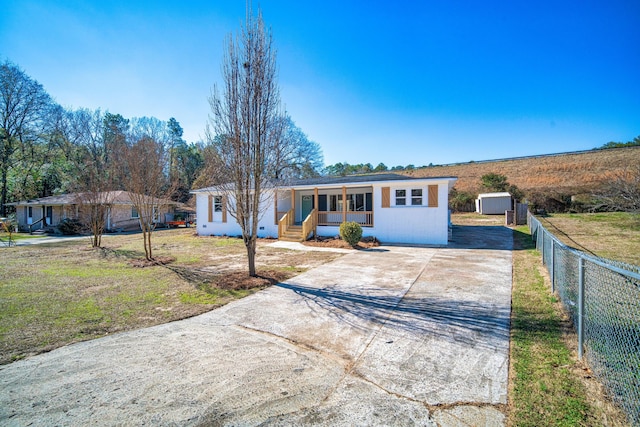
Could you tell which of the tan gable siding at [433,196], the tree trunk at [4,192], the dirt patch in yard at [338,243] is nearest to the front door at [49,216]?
the tree trunk at [4,192]

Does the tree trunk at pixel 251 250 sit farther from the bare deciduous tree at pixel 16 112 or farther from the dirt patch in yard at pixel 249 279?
the bare deciduous tree at pixel 16 112

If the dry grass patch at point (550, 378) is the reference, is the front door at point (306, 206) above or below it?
above

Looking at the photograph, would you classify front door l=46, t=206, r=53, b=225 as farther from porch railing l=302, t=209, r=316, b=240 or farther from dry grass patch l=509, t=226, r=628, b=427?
dry grass patch l=509, t=226, r=628, b=427

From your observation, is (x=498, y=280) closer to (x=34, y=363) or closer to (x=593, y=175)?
(x=34, y=363)

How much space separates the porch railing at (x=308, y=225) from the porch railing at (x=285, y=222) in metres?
1.48

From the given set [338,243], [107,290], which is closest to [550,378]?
[107,290]

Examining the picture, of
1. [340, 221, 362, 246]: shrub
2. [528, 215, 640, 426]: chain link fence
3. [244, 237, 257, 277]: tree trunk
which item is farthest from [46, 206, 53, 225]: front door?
[528, 215, 640, 426]: chain link fence

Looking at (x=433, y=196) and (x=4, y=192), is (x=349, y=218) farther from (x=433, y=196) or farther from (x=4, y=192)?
(x=4, y=192)

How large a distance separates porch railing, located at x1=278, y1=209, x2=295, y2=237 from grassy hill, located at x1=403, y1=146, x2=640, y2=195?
93.0ft

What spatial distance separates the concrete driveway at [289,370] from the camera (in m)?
2.28

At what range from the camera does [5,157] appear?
27.1 metres

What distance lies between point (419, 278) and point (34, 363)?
6824mm

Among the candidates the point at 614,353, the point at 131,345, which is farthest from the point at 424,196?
the point at 131,345

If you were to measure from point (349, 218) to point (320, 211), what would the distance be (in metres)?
2.21
